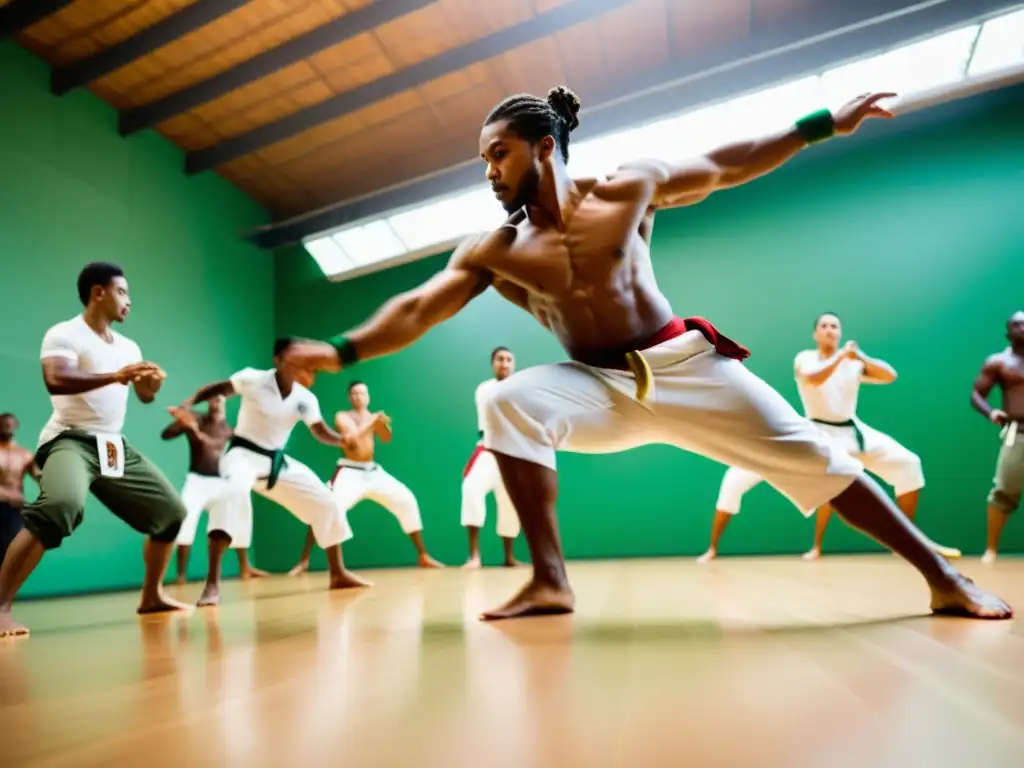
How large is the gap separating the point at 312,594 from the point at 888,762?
10.3ft

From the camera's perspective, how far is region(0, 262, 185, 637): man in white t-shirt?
100 inches

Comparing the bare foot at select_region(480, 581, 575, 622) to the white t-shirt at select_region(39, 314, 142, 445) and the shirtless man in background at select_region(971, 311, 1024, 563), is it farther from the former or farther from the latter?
the shirtless man in background at select_region(971, 311, 1024, 563)

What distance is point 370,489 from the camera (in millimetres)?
5652

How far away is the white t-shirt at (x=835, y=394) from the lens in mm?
5027

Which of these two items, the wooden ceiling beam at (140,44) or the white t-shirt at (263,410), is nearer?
the white t-shirt at (263,410)

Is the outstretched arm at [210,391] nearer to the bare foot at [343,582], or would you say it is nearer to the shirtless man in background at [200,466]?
the bare foot at [343,582]

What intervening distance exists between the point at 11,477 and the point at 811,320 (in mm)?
5644

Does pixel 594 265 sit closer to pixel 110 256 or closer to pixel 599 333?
pixel 599 333

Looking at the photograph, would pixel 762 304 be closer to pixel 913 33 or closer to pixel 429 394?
pixel 913 33

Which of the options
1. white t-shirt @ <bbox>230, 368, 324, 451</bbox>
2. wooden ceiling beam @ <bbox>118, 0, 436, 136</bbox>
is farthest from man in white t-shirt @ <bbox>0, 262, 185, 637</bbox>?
wooden ceiling beam @ <bbox>118, 0, 436, 136</bbox>

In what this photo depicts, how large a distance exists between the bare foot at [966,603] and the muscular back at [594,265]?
0.92 meters

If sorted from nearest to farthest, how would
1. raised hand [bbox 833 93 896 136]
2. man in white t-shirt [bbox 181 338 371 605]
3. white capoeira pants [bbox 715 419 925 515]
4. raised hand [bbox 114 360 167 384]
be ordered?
raised hand [bbox 833 93 896 136] < raised hand [bbox 114 360 167 384] < man in white t-shirt [bbox 181 338 371 605] < white capoeira pants [bbox 715 419 925 515]

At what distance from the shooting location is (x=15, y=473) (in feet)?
14.0

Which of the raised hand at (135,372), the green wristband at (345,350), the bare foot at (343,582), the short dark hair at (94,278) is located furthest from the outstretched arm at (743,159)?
the bare foot at (343,582)
